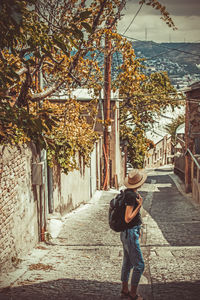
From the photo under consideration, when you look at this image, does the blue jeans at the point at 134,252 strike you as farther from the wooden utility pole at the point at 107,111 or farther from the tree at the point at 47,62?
the wooden utility pole at the point at 107,111

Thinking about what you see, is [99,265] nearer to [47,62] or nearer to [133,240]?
[133,240]

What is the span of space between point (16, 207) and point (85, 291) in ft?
7.06

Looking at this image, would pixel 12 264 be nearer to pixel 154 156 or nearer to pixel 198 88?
pixel 198 88

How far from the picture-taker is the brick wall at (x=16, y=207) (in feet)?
20.7

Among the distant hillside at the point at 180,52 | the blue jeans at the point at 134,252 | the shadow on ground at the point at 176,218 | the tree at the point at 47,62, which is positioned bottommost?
the shadow on ground at the point at 176,218

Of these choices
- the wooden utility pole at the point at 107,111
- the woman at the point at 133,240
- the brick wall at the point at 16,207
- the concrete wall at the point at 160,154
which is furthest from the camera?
the concrete wall at the point at 160,154

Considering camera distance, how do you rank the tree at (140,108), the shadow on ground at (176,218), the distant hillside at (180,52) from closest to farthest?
1. the shadow on ground at (176,218)
2. the distant hillside at (180,52)
3. the tree at (140,108)

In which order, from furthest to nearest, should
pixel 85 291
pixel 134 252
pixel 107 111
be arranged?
pixel 107 111
pixel 85 291
pixel 134 252

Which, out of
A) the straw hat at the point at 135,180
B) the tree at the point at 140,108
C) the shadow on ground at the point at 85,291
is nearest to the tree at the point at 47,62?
the straw hat at the point at 135,180

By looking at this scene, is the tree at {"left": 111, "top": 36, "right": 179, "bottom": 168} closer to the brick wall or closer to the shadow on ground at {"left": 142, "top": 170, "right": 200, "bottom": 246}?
the shadow on ground at {"left": 142, "top": 170, "right": 200, "bottom": 246}

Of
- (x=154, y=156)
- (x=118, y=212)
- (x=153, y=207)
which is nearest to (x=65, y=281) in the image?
(x=118, y=212)

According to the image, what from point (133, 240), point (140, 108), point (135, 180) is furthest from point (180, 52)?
point (133, 240)

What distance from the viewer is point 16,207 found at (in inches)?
280

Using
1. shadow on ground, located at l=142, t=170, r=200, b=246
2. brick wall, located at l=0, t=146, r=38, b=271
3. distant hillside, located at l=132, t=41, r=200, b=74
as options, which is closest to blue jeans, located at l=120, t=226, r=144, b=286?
brick wall, located at l=0, t=146, r=38, b=271
